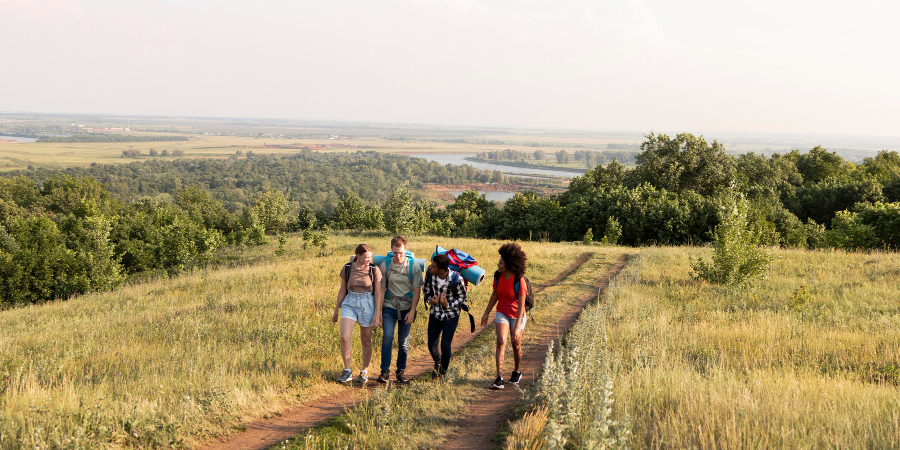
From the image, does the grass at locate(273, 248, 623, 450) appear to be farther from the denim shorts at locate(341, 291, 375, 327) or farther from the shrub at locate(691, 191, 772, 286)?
the shrub at locate(691, 191, 772, 286)

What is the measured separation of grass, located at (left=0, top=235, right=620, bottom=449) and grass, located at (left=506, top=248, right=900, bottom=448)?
3.33m

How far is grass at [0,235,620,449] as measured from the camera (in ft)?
16.5

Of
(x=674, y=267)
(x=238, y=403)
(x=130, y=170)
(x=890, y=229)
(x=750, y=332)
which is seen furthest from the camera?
(x=130, y=170)

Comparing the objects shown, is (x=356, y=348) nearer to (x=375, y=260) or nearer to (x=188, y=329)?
(x=375, y=260)

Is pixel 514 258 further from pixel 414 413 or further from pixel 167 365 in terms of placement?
pixel 167 365

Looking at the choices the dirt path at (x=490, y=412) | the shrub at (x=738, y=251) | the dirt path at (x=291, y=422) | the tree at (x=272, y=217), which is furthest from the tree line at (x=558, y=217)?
the dirt path at (x=291, y=422)

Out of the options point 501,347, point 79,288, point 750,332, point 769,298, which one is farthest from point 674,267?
point 79,288

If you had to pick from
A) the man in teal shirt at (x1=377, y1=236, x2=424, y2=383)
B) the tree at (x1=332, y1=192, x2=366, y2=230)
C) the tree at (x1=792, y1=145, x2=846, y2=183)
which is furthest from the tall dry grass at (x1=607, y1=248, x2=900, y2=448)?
the tree at (x1=792, y1=145, x2=846, y2=183)

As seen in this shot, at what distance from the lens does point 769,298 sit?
1252 cm

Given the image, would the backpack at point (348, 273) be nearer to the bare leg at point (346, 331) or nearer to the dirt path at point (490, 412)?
Answer: the bare leg at point (346, 331)

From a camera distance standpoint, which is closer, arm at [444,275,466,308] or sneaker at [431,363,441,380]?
arm at [444,275,466,308]

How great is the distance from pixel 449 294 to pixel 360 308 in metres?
1.32

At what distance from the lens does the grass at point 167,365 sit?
16.5ft

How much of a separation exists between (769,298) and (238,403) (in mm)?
13142
